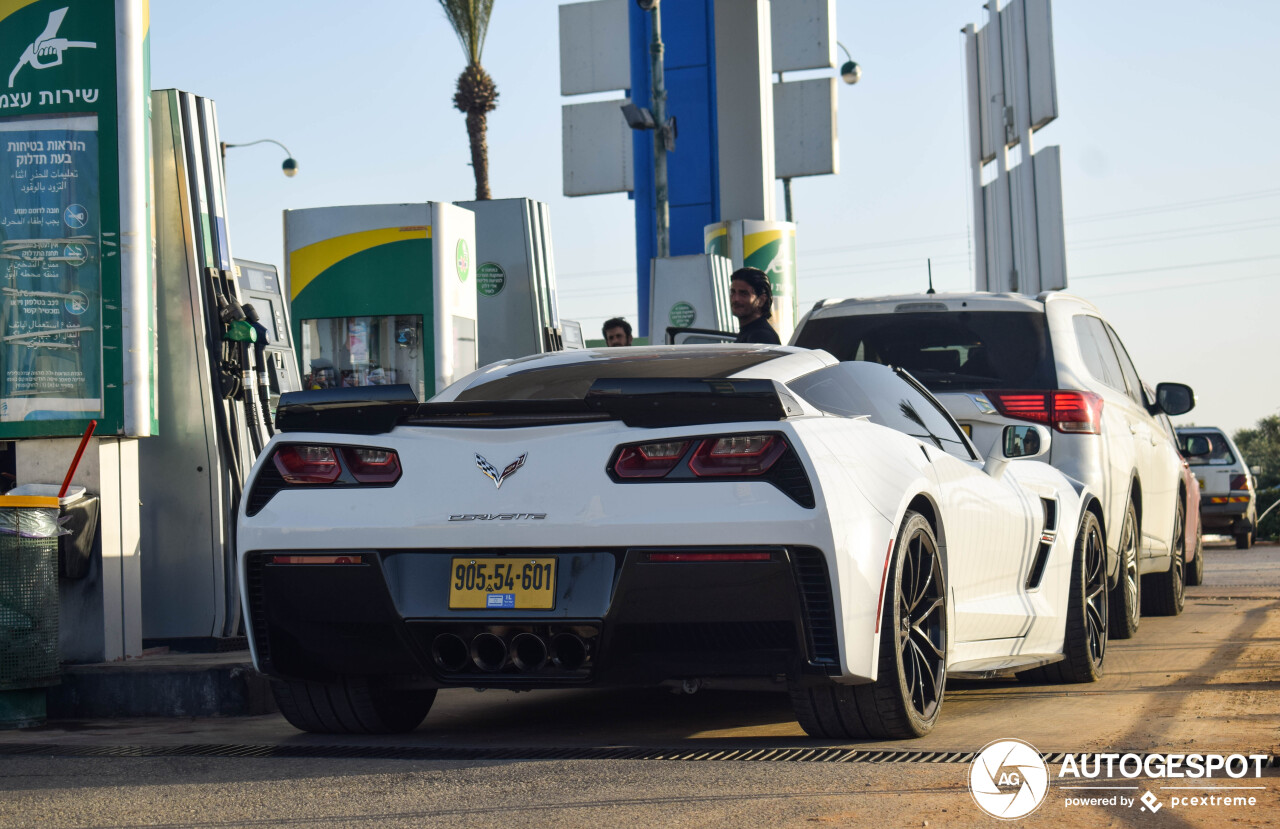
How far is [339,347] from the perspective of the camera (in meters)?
→ 13.4

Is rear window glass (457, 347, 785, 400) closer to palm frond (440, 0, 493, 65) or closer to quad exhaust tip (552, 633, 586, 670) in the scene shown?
quad exhaust tip (552, 633, 586, 670)

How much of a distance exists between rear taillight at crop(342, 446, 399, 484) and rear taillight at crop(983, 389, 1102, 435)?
398 centimetres

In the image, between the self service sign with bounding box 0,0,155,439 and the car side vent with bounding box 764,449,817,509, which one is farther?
the self service sign with bounding box 0,0,155,439

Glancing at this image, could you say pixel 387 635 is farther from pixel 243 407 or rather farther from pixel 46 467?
pixel 243 407

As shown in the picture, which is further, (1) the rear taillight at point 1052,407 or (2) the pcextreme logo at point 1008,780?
(1) the rear taillight at point 1052,407

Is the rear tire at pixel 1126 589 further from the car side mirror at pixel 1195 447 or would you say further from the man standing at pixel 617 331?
the man standing at pixel 617 331

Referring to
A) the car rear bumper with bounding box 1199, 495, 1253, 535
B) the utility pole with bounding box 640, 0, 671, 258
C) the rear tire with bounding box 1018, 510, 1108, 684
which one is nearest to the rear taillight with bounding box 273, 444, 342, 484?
the rear tire with bounding box 1018, 510, 1108, 684

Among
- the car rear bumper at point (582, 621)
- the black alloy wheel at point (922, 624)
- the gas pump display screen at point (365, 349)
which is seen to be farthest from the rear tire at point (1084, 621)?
the gas pump display screen at point (365, 349)

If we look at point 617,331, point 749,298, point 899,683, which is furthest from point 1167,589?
point 899,683

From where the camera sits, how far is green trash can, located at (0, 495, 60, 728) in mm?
6223

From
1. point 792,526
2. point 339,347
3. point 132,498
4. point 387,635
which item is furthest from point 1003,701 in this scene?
point 339,347

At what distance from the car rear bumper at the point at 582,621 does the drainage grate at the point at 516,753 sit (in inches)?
9.2

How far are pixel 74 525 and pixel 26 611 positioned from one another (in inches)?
27.6

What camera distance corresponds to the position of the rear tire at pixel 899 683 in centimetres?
481
